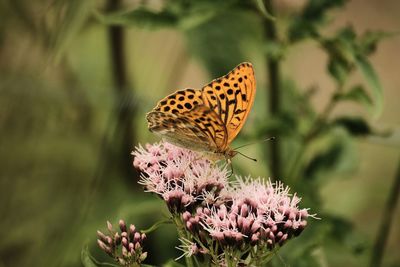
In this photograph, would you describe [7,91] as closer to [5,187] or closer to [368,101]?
[5,187]

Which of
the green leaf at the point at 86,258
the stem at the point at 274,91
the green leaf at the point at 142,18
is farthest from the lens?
the stem at the point at 274,91

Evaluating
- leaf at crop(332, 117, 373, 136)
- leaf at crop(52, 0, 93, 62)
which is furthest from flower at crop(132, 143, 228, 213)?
leaf at crop(332, 117, 373, 136)

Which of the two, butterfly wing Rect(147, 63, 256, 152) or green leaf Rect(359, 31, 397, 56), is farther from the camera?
green leaf Rect(359, 31, 397, 56)

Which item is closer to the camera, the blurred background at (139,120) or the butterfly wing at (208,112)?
the butterfly wing at (208,112)

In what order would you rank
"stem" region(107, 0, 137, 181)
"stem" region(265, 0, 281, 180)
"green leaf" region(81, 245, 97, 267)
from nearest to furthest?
1. "green leaf" region(81, 245, 97, 267)
2. "stem" region(265, 0, 281, 180)
3. "stem" region(107, 0, 137, 181)

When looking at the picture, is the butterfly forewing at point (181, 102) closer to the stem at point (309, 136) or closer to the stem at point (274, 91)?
the stem at point (274, 91)

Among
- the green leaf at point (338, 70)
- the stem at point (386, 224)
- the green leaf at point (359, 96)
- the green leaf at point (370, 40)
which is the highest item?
the green leaf at point (370, 40)

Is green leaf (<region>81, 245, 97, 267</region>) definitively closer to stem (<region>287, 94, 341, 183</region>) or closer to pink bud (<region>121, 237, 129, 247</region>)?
pink bud (<region>121, 237, 129, 247</region>)

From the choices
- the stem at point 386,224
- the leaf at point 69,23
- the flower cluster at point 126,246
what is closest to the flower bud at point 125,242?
the flower cluster at point 126,246
